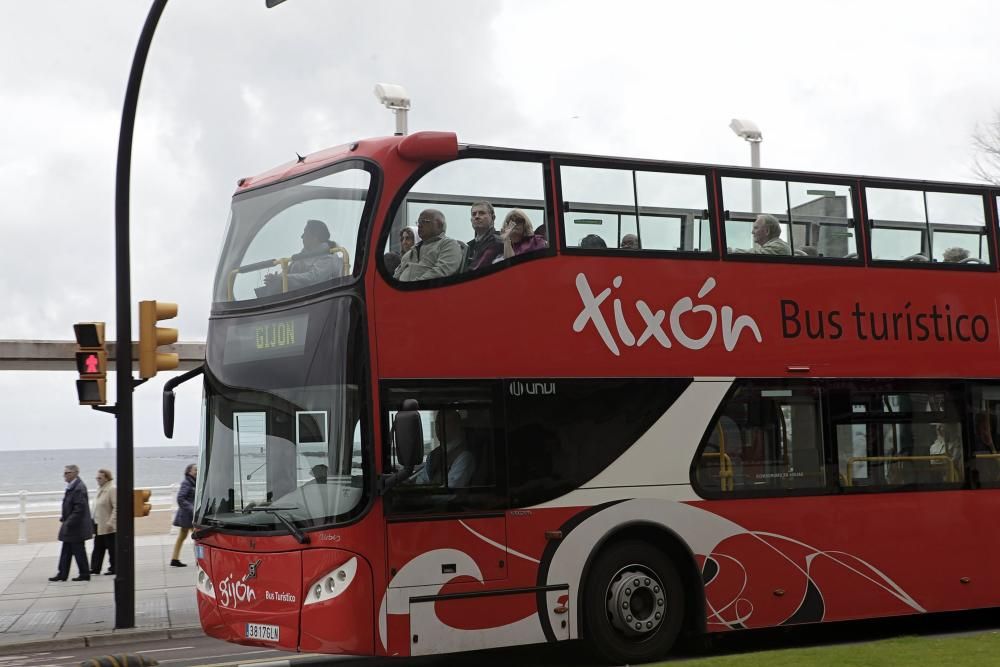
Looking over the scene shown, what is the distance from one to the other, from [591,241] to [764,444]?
2.34 meters

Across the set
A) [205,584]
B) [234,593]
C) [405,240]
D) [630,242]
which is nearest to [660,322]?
[630,242]

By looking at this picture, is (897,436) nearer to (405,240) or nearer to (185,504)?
(405,240)

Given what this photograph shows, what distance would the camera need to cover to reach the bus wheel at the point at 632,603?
34.8 feet

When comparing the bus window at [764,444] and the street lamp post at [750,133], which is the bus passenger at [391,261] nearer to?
the bus window at [764,444]

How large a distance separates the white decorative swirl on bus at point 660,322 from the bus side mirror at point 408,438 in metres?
2.04

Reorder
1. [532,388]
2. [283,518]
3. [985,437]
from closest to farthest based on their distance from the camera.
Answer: [283,518] → [532,388] → [985,437]

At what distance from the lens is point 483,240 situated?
10578 mm

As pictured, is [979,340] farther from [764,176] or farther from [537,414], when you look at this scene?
[537,414]

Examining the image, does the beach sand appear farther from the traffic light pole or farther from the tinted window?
the tinted window

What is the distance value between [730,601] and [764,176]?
370cm

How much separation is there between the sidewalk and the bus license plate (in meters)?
4.80

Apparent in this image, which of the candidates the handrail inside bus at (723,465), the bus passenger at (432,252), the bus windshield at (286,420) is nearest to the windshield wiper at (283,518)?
Result: the bus windshield at (286,420)

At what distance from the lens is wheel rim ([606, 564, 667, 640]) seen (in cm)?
1072

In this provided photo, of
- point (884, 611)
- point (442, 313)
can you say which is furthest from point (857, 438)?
point (442, 313)
